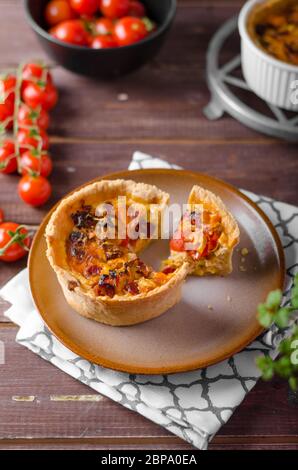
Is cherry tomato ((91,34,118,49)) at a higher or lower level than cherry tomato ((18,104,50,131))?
higher

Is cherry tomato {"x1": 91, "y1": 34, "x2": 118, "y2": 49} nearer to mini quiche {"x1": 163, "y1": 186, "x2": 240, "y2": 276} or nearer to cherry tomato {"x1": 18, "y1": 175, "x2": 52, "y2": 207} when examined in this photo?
cherry tomato {"x1": 18, "y1": 175, "x2": 52, "y2": 207}

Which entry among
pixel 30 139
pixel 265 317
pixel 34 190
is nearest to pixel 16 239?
pixel 34 190

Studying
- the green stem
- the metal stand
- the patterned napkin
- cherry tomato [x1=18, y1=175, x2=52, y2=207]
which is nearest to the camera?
the patterned napkin

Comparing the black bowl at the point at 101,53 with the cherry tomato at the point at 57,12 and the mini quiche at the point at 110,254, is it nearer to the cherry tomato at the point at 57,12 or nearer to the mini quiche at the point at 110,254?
the cherry tomato at the point at 57,12

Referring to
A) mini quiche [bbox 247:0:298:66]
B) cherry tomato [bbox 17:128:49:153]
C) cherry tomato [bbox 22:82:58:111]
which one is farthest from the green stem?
mini quiche [bbox 247:0:298:66]

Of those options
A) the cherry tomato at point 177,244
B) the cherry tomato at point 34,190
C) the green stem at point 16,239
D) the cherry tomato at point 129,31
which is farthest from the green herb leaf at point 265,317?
the cherry tomato at point 129,31

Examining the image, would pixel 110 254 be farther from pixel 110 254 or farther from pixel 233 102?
pixel 233 102
